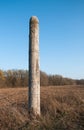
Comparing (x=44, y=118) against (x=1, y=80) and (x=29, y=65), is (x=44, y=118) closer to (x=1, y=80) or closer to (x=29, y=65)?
(x=29, y=65)

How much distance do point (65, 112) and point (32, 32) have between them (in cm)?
288

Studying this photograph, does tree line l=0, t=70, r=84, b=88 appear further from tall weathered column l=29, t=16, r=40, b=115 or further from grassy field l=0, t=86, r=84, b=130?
tall weathered column l=29, t=16, r=40, b=115

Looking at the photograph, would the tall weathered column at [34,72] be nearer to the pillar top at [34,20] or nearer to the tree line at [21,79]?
the pillar top at [34,20]

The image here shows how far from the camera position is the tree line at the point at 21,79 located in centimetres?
6999

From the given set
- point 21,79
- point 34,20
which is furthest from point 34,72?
point 21,79

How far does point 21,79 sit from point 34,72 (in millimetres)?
66122

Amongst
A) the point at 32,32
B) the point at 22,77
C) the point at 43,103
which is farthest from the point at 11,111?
the point at 22,77

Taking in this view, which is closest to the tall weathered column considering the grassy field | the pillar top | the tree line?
the pillar top

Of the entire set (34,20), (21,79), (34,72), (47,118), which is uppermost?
(21,79)

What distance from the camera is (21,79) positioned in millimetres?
73812

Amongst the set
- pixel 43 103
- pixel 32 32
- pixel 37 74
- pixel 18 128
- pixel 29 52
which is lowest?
pixel 18 128

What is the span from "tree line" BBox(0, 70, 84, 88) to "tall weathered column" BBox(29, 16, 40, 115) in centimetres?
5810

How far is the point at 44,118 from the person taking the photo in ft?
24.1

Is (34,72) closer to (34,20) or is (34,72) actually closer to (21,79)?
(34,20)
